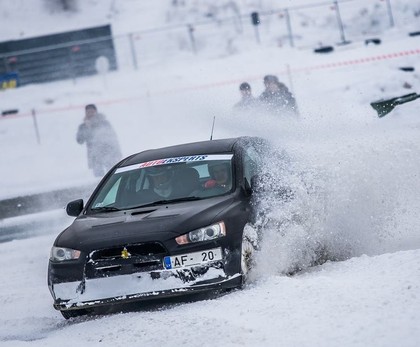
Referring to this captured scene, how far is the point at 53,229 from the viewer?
42.7 feet

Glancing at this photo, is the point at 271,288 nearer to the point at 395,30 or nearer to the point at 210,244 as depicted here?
the point at 210,244

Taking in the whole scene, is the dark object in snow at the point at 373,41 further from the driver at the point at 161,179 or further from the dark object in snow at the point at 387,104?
the driver at the point at 161,179

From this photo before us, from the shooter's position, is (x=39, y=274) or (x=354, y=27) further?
(x=354, y=27)

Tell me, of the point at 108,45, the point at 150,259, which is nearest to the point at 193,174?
the point at 150,259

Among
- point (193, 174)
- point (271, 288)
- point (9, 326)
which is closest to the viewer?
point (271, 288)

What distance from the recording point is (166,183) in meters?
8.09

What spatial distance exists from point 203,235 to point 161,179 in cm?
132

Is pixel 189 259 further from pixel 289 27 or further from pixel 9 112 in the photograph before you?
pixel 289 27

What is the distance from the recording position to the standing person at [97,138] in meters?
16.5

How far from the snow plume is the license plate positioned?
2.16 ft

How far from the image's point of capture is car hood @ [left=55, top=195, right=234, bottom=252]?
6.99m

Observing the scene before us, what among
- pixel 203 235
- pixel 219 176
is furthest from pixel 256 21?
pixel 203 235

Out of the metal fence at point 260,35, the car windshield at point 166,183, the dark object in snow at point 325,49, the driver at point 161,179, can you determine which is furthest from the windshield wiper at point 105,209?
the metal fence at point 260,35

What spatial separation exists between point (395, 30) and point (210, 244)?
85.6 feet
